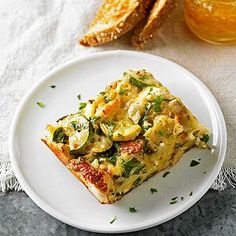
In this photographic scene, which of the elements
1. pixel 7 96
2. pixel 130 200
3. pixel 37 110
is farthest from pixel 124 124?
pixel 7 96

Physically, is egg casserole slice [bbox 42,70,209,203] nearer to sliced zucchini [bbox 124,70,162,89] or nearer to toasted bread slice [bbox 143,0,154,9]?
sliced zucchini [bbox 124,70,162,89]

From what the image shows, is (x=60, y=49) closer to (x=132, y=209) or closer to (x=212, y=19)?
(x=212, y=19)

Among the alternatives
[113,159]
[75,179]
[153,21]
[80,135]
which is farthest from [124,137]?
[153,21]

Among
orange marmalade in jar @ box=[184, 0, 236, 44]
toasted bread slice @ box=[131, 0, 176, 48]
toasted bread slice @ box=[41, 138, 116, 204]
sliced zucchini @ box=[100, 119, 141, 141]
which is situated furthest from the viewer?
toasted bread slice @ box=[131, 0, 176, 48]

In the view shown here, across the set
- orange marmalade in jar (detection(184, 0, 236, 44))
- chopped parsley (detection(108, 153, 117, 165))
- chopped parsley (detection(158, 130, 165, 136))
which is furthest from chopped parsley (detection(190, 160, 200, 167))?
orange marmalade in jar (detection(184, 0, 236, 44))

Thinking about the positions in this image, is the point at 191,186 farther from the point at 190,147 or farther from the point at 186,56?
the point at 186,56
